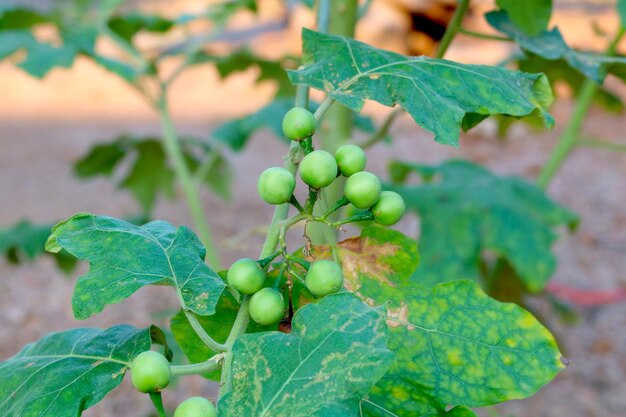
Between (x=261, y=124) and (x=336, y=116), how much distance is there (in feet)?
2.58

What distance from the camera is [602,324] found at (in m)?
3.13

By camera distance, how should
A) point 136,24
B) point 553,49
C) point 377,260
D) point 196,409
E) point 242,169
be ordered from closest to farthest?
point 196,409
point 377,260
point 553,49
point 136,24
point 242,169

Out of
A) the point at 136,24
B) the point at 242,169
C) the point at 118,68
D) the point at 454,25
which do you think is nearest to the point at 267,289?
the point at 454,25

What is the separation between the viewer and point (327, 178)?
59 cm

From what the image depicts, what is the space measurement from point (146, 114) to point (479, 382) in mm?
5831

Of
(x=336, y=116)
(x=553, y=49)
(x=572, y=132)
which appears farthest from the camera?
(x=572, y=132)

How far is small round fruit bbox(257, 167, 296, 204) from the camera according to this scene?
1.96ft

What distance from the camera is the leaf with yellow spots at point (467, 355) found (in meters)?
0.60

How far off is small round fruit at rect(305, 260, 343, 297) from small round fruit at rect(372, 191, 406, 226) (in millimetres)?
68

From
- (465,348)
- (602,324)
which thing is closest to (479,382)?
(465,348)

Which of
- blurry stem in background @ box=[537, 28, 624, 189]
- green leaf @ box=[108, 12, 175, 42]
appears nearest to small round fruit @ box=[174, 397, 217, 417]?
blurry stem in background @ box=[537, 28, 624, 189]

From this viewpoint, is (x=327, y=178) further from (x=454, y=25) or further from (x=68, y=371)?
(x=454, y=25)

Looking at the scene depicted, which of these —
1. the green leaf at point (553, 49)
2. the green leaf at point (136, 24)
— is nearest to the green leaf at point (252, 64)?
the green leaf at point (136, 24)

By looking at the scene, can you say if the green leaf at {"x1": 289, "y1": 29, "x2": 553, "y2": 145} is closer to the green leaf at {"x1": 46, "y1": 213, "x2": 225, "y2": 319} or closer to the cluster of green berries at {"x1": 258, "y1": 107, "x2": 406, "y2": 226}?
the cluster of green berries at {"x1": 258, "y1": 107, "x2": 406, "y2": 226}
